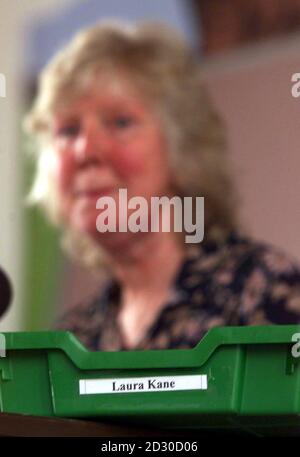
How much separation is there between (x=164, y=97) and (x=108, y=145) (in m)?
0.12

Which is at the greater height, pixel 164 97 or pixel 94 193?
pixel 164 97

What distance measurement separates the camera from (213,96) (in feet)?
5.39

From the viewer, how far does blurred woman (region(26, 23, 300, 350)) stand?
1.53 meters

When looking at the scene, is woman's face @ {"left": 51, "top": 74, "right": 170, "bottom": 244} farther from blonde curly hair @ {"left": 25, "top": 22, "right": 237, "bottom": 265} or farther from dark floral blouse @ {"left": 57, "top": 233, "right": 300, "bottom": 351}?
dark floral blouse @ {"left": 57, "top": 233, "right": 300, "bottom": 351}

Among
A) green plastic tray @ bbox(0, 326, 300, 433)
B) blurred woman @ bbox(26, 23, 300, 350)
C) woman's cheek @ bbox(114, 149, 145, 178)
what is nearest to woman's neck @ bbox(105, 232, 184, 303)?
blurred woman @ bbox(26, 23, 300, 350)

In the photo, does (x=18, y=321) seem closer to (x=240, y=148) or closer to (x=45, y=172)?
(x=45, y=172)

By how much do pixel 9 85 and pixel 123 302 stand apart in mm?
405

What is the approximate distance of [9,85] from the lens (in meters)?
1.70

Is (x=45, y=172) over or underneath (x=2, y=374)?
over

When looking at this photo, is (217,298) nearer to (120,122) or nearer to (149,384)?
(120,122)

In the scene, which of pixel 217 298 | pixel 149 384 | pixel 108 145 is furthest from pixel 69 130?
pixel 149 384

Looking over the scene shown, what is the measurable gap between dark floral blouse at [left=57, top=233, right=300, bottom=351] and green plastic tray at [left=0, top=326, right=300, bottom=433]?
13.1 inches
